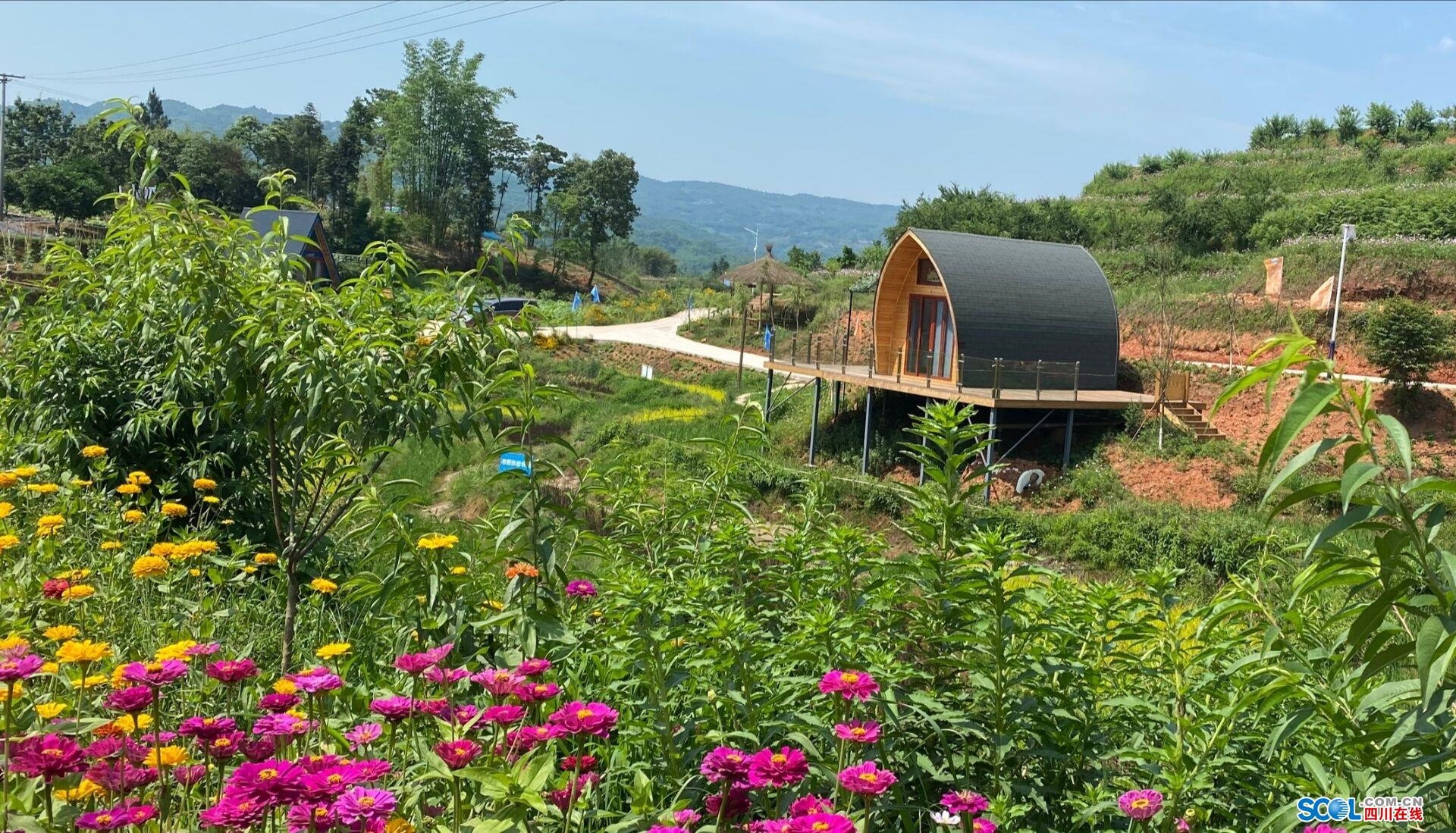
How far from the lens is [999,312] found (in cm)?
1688

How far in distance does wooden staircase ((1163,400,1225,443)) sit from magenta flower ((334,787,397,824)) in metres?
15.4

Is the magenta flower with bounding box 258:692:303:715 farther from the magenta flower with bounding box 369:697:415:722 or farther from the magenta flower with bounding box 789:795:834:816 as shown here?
the magenta flower with bounding box 789:795:834:816

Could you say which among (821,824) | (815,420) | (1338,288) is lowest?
(815,420)

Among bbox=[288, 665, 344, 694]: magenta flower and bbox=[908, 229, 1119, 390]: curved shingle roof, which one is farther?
bbox=[908, 229, 1119, 390]: curved shingle roof

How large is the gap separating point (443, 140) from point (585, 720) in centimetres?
5999

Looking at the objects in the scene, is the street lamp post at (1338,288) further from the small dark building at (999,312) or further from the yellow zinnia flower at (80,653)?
the yellow zinnia flower at (80,653)

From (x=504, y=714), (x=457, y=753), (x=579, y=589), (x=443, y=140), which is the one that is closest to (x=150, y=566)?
(x=579, y=589)

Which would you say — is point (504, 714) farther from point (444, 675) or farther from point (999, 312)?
point (999, 312)

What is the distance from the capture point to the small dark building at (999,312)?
1659cm

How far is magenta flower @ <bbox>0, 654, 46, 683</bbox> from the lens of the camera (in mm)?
1858

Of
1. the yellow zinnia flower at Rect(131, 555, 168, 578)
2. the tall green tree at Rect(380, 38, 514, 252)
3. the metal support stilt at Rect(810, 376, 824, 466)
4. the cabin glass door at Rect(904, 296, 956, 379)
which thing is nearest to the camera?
the yellow zinnia flower at Rect(131, 555, 168, 578)

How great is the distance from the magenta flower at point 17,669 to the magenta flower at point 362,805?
28.1 inches

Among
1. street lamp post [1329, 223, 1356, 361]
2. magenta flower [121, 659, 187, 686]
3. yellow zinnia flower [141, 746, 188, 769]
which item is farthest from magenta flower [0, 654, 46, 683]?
street lamp post [1329, 223, 1356, 361]

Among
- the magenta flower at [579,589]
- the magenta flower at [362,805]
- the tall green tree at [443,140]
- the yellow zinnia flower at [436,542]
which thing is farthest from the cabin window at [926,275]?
the tall green tree at [443,140]
